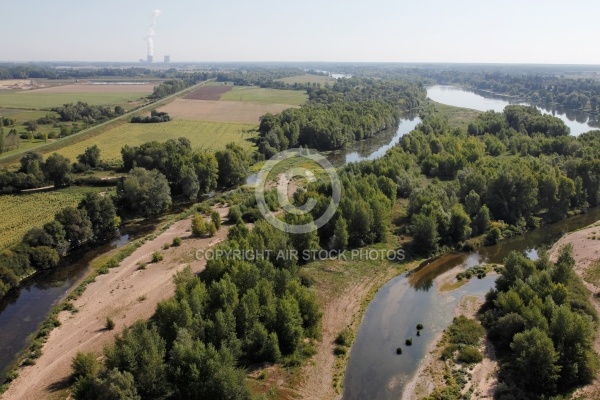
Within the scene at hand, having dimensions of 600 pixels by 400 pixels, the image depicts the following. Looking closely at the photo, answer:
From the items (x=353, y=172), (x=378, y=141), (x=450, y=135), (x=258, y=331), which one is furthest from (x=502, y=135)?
(x=258, y=331)

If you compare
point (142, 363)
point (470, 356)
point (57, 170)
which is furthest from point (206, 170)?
point (470, 356)

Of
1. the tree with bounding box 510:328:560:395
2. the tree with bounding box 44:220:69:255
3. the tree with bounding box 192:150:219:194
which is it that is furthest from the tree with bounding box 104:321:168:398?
the tree with bounding box 192:150:219:194

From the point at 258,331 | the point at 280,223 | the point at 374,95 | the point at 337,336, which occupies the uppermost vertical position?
the point at 374,95

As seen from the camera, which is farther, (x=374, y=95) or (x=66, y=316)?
(x=374, y=95)

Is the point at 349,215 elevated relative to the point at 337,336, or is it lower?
elevated

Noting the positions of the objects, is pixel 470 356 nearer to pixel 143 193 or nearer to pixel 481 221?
pixel 481 221

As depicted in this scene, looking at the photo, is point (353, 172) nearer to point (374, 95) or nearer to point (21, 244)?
point (21, 244)

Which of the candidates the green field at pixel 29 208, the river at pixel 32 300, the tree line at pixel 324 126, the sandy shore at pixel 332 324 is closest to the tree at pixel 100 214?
the river at pixel 32 300

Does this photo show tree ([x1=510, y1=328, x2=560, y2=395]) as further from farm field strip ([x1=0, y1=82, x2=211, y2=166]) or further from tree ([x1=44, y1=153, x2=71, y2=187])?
farm field strip ([x1=0, y1=82, x2=211, y2=166])

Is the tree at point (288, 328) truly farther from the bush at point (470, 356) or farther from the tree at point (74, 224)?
the tree at point (74, 224)
